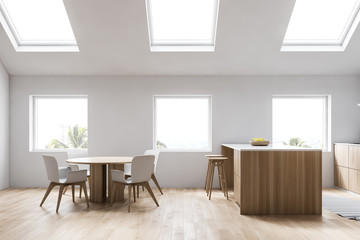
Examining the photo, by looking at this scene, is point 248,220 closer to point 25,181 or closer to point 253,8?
point 253,8

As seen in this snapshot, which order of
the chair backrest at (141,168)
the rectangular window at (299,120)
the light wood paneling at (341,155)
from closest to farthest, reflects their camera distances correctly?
the chair backrest at (141,168)
the light wood paneling at (341,155)
the rectangular window at (299,120)

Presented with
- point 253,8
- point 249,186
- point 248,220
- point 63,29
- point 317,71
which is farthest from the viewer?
point 317,71

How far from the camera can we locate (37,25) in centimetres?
610

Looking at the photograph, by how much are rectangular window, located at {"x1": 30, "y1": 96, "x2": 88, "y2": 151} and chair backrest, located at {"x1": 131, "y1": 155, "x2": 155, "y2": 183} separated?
105 inches

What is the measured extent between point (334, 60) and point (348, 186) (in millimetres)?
2306

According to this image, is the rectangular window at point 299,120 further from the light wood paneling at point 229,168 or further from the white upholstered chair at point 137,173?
the white upholstered chair at point 137,173

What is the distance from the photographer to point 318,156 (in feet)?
14.8

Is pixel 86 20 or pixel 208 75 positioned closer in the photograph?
pixel 86 20

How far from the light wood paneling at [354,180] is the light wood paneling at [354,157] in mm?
88

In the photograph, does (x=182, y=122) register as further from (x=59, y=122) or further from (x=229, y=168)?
(x=59, y=122)

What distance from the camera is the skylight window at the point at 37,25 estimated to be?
225 inches

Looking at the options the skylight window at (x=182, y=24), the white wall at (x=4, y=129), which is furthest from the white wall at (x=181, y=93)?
the skylight window at (x=182, y=24)

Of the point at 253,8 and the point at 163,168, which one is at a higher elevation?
the point at 253,8

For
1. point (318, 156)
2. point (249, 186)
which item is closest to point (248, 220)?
point (249, 186)
